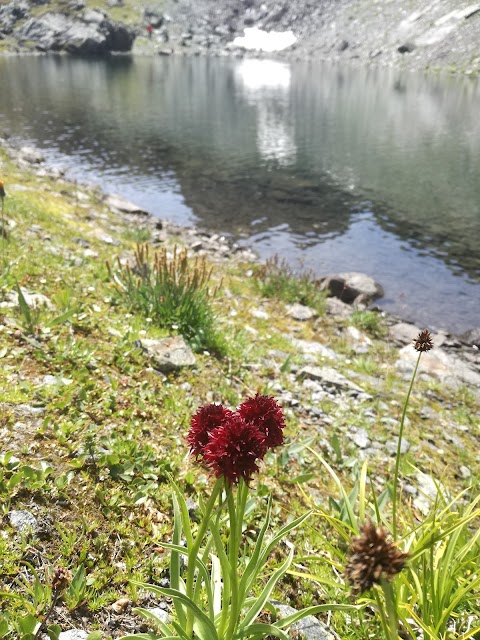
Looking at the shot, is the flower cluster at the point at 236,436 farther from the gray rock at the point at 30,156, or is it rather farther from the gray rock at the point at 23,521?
the gray rock at the point at 30,156

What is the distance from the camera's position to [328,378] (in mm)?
7699

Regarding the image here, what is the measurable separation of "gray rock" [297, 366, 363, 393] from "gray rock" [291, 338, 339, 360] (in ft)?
3.60

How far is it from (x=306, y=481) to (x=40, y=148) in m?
37.8

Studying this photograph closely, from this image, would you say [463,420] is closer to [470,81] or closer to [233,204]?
[233,204]

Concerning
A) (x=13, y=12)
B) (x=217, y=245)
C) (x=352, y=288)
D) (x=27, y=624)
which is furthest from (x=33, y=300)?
(x=13, y=12)

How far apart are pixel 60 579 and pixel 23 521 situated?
55 centimetres

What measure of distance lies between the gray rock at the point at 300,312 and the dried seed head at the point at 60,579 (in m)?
9.04

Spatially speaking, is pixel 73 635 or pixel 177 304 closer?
pixel 73 635

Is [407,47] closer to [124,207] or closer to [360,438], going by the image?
[124,207]

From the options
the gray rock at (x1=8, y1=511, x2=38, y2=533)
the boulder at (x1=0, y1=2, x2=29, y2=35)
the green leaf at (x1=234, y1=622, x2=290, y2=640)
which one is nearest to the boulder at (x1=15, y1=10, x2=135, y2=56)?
the boulder at (x1=0, y1=2, x2=29, y2=35)

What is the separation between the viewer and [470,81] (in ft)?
343

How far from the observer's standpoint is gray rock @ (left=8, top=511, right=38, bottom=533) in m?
3.30

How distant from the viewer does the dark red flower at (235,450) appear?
6.70 feet

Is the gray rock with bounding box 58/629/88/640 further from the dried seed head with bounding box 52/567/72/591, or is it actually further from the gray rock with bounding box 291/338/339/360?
the gray rock with bounding box 291/338/339/360
